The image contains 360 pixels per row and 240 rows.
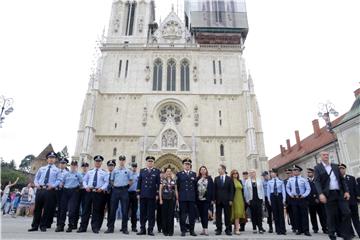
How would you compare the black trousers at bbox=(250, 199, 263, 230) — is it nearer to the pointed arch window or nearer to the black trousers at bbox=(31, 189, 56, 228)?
the black trousers at bbox=(31, 189, 56, 228)

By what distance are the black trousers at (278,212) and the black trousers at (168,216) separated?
9.21ft

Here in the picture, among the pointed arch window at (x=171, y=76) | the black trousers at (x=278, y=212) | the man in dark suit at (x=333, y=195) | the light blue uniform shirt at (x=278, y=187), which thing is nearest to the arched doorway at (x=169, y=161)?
the pointed arch window at (x=171, y=76)

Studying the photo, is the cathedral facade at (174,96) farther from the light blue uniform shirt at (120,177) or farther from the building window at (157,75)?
the light blue uniform shirt at (120,177)

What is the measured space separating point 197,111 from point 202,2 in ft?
43.6

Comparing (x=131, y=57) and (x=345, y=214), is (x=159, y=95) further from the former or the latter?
(x=345, y=214)

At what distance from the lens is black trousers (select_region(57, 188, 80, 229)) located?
630 cm

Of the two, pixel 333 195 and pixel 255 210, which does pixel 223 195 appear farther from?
pixel 333 195

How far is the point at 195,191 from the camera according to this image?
6484 millimetres

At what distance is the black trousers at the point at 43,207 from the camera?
607 centimetres

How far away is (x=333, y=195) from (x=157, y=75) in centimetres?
2159

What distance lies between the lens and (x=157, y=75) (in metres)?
25.3

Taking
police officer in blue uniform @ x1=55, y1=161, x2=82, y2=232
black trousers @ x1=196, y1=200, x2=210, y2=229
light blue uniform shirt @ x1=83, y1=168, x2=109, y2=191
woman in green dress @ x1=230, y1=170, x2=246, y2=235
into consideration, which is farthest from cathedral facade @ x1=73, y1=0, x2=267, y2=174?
light blue uniform shirt @ x1=83, y1=168, x2=109, y2=191

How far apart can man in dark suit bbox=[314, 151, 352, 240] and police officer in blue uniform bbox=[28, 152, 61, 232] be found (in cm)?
570

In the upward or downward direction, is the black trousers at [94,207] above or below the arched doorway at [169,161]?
below
